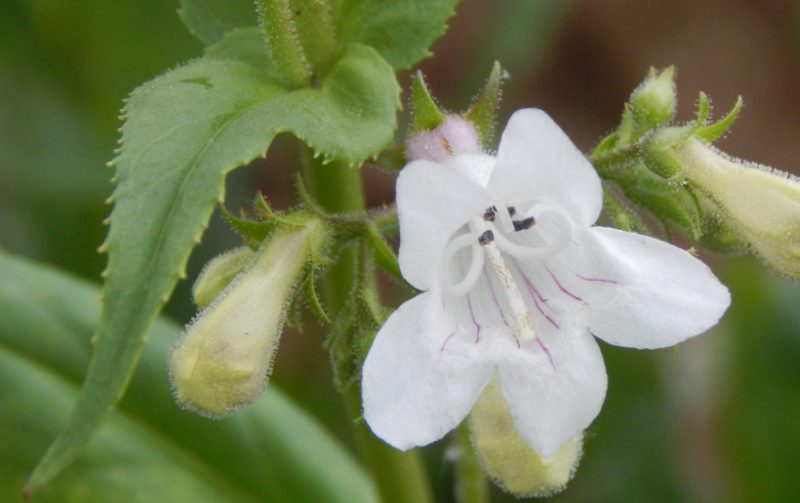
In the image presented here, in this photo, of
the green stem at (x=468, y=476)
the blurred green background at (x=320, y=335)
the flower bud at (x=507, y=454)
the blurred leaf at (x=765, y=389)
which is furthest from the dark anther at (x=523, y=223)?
the blurred leaf at (x=765, y=389)

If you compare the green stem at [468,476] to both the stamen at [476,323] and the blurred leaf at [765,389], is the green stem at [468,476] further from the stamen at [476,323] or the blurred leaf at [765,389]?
the blurred leaf at [765,389]

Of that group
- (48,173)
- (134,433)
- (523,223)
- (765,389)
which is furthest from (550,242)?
(48,173)

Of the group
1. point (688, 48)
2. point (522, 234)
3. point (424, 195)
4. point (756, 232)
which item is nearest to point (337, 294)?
point (522, 234)

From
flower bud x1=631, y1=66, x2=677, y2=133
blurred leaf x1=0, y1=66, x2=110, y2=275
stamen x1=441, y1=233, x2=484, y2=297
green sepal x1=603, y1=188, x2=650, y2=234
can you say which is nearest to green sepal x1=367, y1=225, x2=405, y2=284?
stamen x1=441, y1=233, x2=484, y2=297

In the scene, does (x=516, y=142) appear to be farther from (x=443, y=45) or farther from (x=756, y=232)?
(x=443, y=45)

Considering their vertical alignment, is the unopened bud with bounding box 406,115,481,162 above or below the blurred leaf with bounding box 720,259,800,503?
above

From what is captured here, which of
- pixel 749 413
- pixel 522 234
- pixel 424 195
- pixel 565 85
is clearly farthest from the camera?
pixel 565 85

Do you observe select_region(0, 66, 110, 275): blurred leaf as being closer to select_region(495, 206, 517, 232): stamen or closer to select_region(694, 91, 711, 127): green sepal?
select_region(495, 206, 517, 232): stamen
